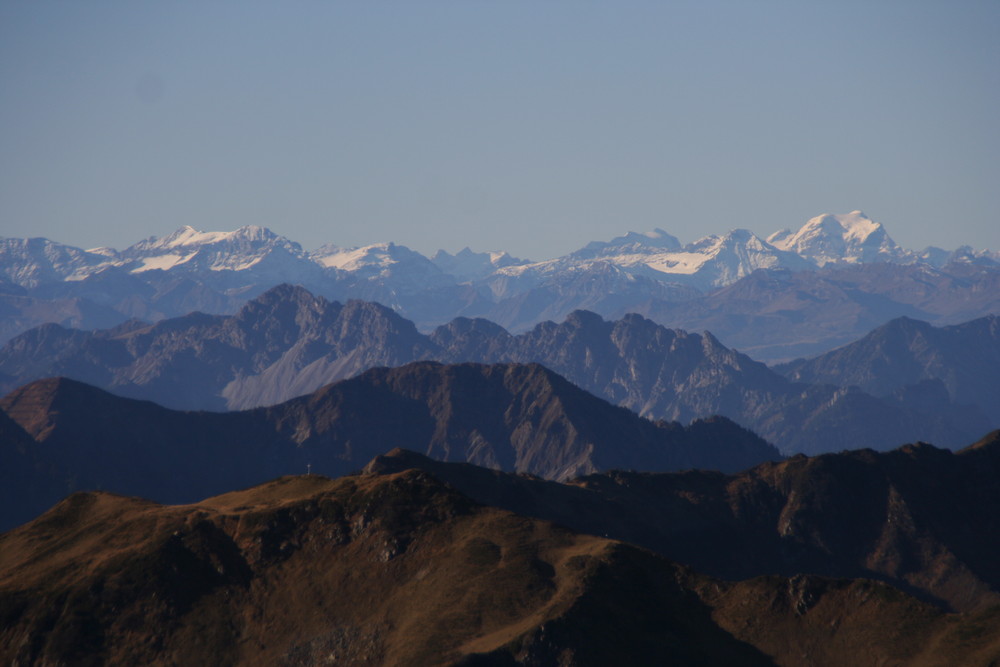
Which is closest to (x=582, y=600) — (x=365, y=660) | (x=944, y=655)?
(x=365, y=660)

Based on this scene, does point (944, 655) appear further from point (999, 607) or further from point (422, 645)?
point (422, 645)

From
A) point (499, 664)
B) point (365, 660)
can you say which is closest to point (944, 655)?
point (499, 664)

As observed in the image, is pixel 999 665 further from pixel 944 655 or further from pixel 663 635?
pixel 663 635

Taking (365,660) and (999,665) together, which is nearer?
(999,665)

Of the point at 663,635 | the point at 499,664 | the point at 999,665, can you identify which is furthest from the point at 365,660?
the point at 999,665

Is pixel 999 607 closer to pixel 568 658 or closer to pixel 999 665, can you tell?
pixel 999 665

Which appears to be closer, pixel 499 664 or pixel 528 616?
pixel 499 664

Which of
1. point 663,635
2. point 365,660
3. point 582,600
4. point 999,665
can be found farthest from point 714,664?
point 365,660
